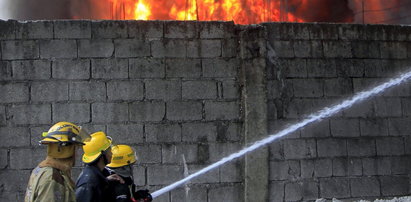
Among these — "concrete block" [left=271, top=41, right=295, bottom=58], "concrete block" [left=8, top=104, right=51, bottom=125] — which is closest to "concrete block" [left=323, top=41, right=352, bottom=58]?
"concrete block" [left=271, top=41, right=295, bottom=58]

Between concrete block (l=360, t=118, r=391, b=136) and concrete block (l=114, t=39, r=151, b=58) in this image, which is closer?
concrete block (l=114, t=39, r=151, b=58)

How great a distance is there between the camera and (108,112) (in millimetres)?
6531

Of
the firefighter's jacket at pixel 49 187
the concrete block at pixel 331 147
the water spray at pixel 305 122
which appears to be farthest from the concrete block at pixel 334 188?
the firefighter's jacket at pixel 49 187

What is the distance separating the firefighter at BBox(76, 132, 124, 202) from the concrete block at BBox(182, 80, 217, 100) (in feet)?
8.82

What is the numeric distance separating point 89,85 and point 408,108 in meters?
5.22

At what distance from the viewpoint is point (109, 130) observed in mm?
6508

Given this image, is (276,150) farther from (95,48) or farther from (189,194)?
(95,48)

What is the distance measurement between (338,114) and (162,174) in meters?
2.98

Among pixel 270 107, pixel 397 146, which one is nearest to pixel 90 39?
pixel 270 107

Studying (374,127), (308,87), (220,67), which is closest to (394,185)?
(374,127)

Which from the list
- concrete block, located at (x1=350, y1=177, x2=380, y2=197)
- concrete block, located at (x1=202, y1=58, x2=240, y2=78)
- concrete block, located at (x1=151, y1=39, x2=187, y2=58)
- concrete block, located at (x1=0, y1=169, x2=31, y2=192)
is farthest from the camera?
concrete block, located at (x1=350, y1=177, x2=380, y2=197)

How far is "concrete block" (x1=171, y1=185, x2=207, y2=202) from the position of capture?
6.60 meters

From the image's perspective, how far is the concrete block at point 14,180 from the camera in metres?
6.36

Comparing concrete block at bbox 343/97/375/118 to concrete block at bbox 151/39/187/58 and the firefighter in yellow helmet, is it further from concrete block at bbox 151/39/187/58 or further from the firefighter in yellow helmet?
the firefighter in yellow helmet
